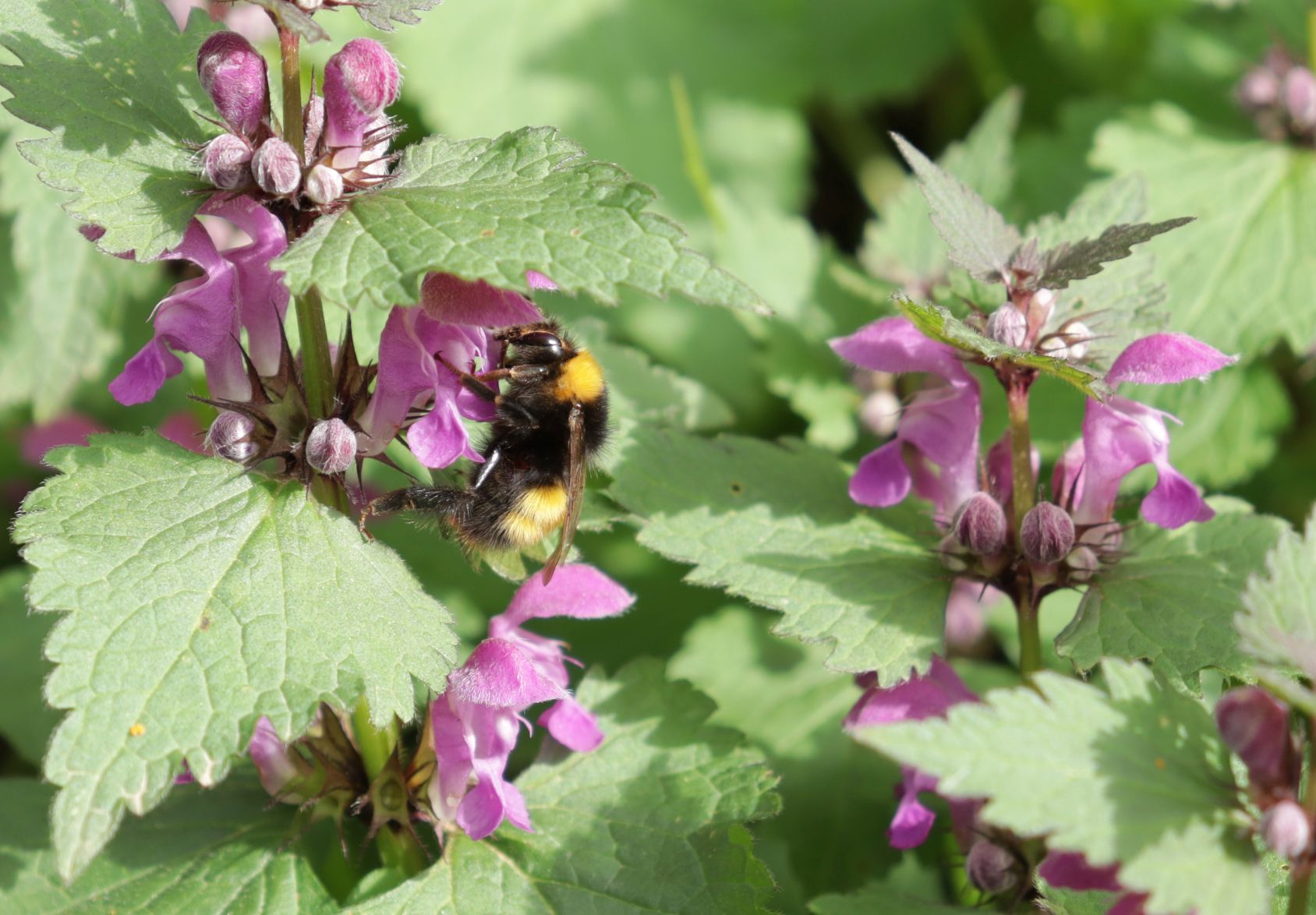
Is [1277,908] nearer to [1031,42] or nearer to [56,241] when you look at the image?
[56,241]

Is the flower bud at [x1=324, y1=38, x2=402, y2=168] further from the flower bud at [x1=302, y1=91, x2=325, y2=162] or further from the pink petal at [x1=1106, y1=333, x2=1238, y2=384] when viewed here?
the pink petal at [x1=1106, y1=333, x2=1238, y2=384]

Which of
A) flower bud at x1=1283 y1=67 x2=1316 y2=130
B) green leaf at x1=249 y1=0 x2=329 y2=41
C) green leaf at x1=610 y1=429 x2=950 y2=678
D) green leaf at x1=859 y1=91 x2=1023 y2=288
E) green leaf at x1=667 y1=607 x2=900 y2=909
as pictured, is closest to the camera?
green leaf at x1=249 y1=0 x2=329 y2=41

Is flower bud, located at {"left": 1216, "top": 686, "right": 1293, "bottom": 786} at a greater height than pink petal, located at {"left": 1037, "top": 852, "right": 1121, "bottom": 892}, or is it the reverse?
flower bud, located at {"left": 1216, "top": 686, "right": 1293, "bottom": 786}

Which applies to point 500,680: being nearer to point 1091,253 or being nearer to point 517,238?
point 517,238

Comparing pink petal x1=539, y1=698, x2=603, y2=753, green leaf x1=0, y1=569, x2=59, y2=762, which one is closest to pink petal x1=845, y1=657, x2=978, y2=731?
pink petal x1=539, y1=698, x2=603, y2=753

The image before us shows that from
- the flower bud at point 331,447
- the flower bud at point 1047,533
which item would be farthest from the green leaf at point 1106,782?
the flower bud at point 331,447

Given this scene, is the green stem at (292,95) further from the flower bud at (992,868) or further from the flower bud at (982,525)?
the flower bud at (992,868)

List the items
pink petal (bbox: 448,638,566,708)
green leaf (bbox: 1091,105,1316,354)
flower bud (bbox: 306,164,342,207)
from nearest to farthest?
flower bud (bbox: 306,164,342,207) → pink petal (bbox: 448,638,566,708) → green leaf (bbox: 1091,105,1316,354)
